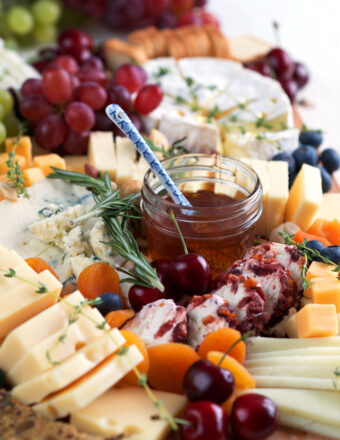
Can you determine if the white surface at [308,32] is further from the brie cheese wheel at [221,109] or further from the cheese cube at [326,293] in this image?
the cheese cube at [326,293]

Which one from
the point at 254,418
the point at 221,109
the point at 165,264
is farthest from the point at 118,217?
Result: the point at 221,109

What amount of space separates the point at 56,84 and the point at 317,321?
5.03ft

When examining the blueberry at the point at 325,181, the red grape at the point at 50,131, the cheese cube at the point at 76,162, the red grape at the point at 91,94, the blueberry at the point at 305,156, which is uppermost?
the red grape at the point at 91,94

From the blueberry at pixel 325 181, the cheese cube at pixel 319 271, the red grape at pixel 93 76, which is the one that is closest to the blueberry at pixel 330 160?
the blueberry at pixel 325 181

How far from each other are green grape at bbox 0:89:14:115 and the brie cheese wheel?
620 millimetres

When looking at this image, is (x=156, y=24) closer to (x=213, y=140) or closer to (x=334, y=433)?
(x=213, y=140)

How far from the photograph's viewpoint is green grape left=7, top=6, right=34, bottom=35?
11.5 ft

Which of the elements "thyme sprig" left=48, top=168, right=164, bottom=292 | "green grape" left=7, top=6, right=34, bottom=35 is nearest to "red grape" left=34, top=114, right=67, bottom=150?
"thyme sprig" left=48, top=168, right=164, bottom=292

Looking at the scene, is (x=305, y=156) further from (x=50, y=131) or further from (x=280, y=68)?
(x=50, y=131)

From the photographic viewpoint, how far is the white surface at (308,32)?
343 cm

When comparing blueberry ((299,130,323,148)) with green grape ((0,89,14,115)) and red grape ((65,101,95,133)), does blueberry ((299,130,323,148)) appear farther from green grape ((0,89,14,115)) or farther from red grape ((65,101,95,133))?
green grape ((0,89,14,115))

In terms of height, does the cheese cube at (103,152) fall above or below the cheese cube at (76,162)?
above

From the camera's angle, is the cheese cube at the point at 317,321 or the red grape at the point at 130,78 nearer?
the cheese cube at the point at 317,321

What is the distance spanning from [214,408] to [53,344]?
0.44 m
